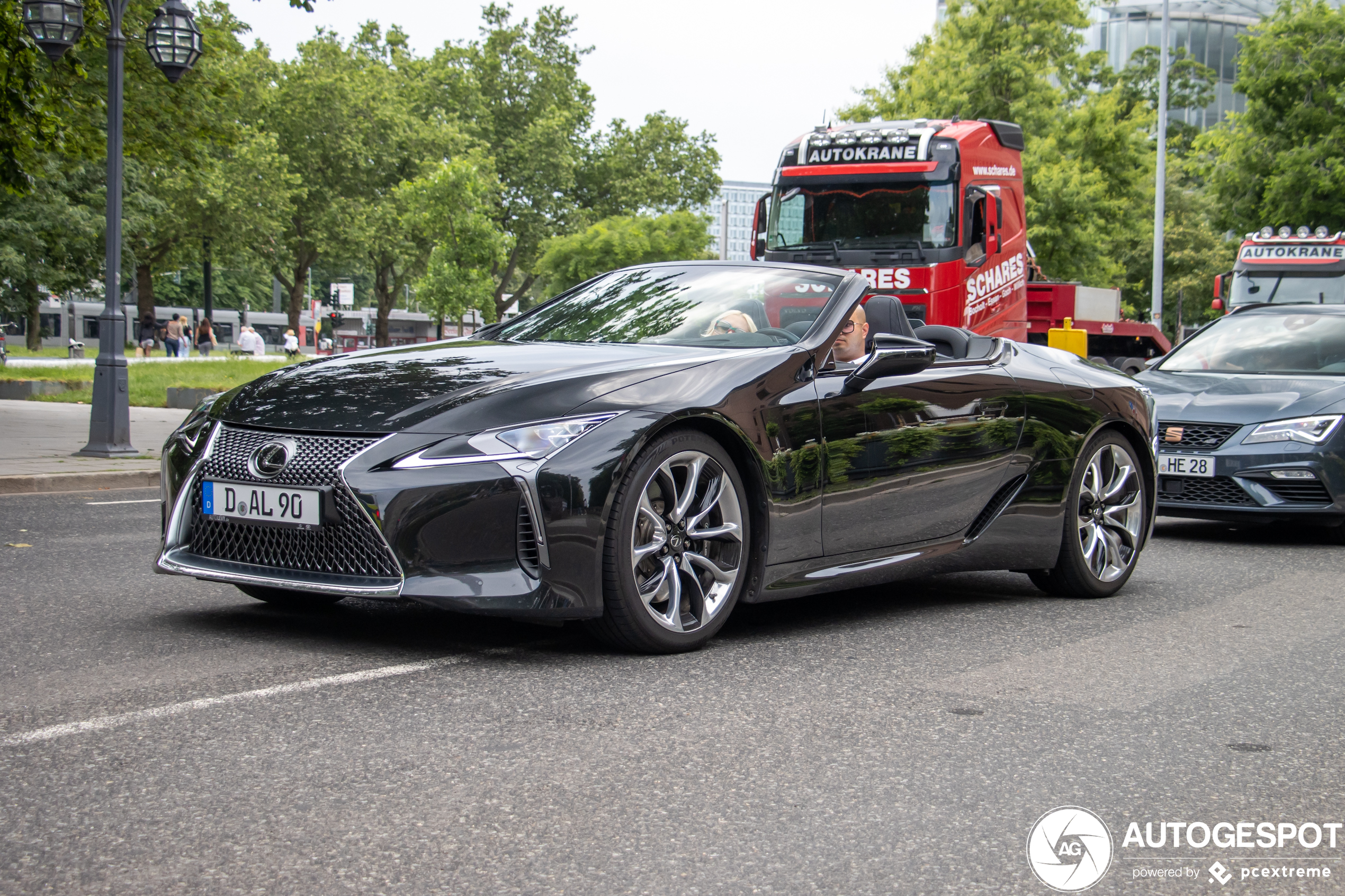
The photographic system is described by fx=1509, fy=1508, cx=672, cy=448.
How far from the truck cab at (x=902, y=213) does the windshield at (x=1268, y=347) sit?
6.18 m

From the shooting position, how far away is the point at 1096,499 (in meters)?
6.82

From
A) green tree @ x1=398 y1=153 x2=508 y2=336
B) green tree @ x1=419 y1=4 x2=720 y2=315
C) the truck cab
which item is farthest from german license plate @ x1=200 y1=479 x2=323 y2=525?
green tree @ x1=419 y1=4 x2=720 y2=315

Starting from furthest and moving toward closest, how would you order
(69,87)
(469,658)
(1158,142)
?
(1158,142) < (69,87) < (469,658)

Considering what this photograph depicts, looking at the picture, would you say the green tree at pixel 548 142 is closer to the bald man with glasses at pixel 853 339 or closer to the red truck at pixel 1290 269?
the red truck at pixel 1290 269

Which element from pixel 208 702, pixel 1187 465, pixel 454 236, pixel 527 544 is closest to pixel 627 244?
pixel 454 236

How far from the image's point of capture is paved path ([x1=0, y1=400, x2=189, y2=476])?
39.8 feet

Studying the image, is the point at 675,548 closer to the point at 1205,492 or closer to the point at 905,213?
the point at 1205,492

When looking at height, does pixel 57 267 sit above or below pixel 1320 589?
above

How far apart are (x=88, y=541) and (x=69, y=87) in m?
11.8

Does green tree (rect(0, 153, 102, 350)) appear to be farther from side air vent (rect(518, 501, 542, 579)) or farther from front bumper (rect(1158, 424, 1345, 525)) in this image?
side air vent (rect(518, 501, 542, 579))

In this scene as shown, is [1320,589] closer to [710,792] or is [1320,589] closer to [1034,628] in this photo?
[1034,628]

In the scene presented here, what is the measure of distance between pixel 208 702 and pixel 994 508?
3376mm

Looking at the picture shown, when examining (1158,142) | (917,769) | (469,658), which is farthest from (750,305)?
(1158,142)

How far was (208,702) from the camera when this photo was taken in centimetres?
409
